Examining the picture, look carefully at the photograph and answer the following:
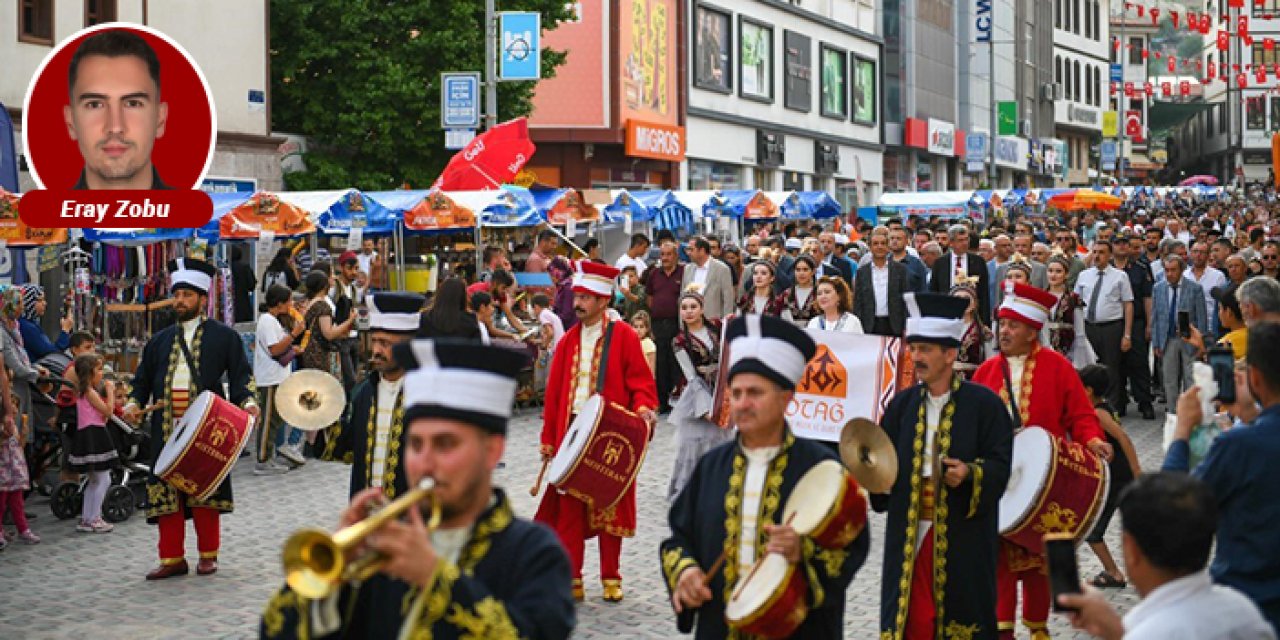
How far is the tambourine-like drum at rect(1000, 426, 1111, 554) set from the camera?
8.36 meters

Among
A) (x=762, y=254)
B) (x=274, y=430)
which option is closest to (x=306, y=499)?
(x=274, y=430)

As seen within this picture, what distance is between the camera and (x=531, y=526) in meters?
4.35

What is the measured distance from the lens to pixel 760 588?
5.38 meters

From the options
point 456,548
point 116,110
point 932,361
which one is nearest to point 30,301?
point 116,110

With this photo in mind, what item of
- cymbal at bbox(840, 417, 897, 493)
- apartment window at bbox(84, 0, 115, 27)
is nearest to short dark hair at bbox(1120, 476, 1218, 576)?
cymbal at bbox(840, 417, 897, 493)

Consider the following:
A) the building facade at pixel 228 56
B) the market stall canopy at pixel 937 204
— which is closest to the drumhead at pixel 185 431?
the building facade at pixel 228 56

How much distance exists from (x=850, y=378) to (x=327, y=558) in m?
10.2

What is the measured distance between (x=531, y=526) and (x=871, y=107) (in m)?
61.3

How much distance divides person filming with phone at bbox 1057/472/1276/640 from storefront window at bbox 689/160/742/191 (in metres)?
44.9

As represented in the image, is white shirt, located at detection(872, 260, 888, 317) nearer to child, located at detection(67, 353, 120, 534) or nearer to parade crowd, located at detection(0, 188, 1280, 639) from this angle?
parade crowd, located at detection(0, 188, 1280, 639)

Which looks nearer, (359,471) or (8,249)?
(359,471)

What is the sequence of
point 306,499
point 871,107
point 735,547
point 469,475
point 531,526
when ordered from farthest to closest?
point 871,107, point 306,499, point 735,547, point 531,526, point 469,475

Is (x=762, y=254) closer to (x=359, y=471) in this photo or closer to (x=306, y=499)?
(x=306, y=499)

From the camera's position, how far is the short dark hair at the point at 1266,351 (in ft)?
17.3
